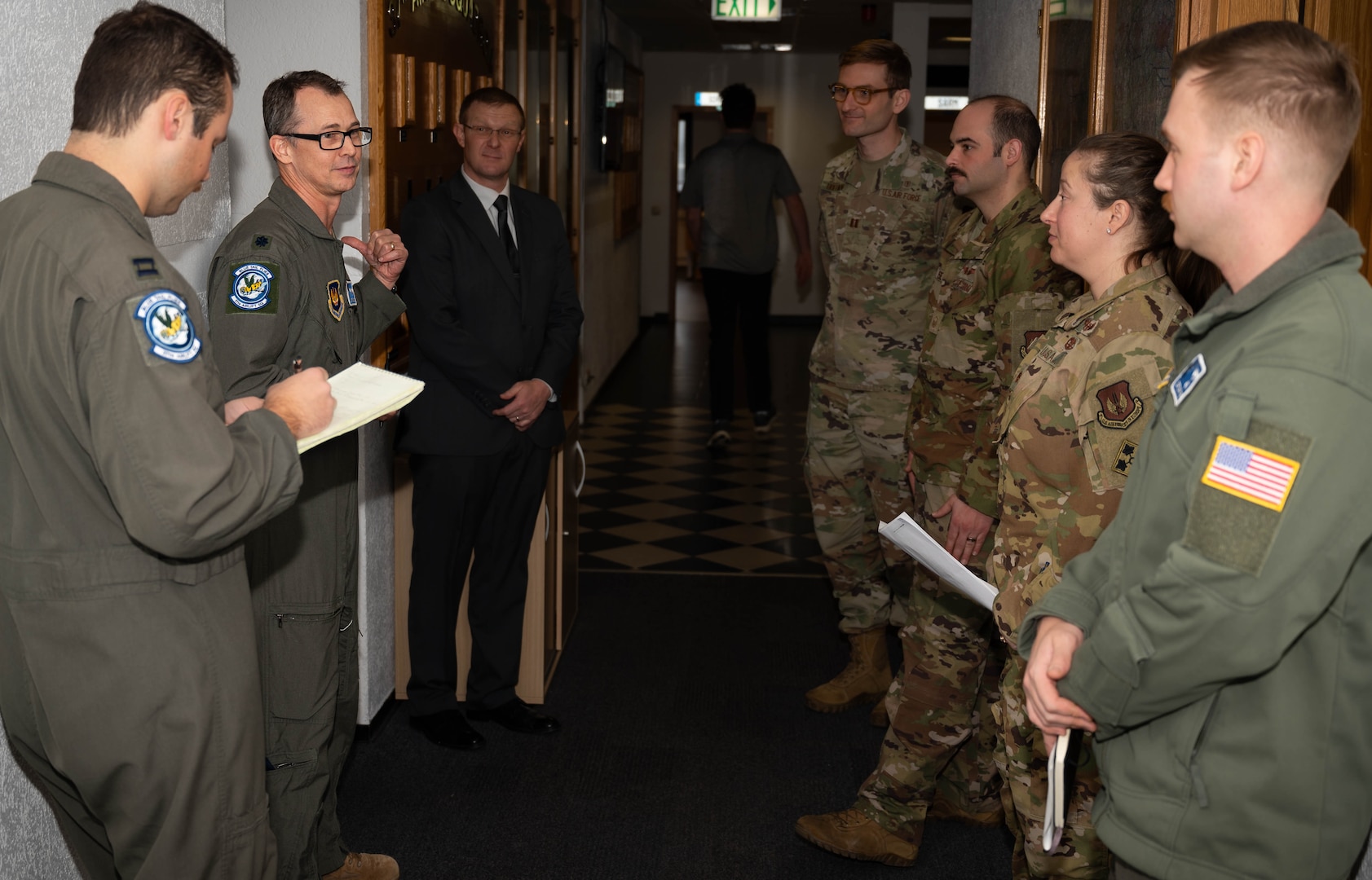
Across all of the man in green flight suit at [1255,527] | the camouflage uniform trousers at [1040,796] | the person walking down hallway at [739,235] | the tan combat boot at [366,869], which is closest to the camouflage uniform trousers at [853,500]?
the camouflage uniform trousers at [1040,796]

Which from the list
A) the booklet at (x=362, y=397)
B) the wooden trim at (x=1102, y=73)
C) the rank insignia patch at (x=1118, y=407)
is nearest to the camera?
the booklet at (x=362, y=397)

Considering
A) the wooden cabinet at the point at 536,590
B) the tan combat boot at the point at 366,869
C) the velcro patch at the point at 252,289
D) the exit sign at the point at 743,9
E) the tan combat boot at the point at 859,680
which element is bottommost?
the tan combat boot at the point at 366,869

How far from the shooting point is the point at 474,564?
338 centimetres

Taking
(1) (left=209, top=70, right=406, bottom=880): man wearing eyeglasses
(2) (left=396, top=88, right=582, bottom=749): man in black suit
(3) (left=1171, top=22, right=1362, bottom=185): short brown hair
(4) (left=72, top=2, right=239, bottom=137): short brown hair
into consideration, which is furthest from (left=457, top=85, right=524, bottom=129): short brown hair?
(3) (left=1171, top=22, right=1362, bottom=185): short brown hair

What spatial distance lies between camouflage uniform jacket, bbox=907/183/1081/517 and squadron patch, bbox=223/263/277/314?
1.48m

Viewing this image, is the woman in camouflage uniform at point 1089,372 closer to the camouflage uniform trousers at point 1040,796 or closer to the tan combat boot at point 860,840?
the camouflage uniform trousers at point 1040,796

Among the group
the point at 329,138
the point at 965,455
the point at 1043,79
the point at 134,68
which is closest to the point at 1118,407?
the point at 965,455

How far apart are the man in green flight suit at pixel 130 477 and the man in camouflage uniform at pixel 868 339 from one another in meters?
2.23

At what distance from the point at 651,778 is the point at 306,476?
1336 millimetres

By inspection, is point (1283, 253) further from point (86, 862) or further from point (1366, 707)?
point (86, 862)

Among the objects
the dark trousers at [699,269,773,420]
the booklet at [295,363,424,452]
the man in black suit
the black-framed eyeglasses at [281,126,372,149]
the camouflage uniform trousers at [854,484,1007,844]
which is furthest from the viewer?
the dark trousers at [699,269,773,420]

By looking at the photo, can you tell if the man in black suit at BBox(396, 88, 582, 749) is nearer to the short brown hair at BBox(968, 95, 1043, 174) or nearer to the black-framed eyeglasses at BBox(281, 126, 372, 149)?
the black-framed eyeglasses at BBox(281, 126, 372, 149)

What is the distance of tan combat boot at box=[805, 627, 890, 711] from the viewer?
11.8 feet

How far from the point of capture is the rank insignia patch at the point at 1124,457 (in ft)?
5.94
